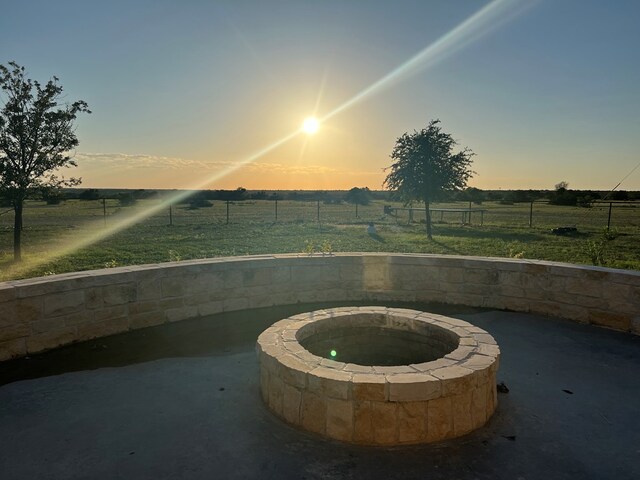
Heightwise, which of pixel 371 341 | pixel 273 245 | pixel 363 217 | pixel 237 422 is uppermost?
pixel 363 217

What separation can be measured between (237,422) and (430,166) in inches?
716

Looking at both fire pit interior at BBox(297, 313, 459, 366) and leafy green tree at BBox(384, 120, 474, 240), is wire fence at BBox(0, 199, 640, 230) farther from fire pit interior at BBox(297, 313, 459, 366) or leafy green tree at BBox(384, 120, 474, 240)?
fire pit interior at BBox(297, 313, 459, 366)

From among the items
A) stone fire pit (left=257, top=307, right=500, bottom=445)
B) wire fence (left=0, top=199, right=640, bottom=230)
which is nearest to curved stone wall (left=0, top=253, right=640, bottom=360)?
stone fire pit (left=257, top=307, right=500, bottom=445)

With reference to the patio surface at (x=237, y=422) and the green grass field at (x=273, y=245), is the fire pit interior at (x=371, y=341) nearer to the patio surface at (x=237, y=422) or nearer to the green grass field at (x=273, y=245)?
the patio surface at (x=237, y=422)

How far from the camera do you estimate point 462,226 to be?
23.7 metres

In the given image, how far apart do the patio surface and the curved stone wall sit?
45 cm

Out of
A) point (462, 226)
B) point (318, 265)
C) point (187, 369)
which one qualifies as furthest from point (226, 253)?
point (462, 226)

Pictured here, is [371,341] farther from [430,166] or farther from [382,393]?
[430,166]

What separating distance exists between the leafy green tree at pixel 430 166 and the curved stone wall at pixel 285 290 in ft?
41.7

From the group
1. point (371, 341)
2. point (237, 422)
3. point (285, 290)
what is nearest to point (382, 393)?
point (237, 422)

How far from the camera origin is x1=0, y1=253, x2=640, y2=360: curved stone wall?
5605 millimetres

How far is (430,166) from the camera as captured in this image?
800 inches

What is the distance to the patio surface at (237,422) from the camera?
332cm

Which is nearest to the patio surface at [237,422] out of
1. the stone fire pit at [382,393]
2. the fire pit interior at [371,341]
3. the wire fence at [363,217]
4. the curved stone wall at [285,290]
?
the stone fire pit at [382,393]
